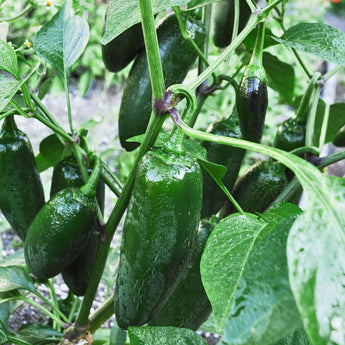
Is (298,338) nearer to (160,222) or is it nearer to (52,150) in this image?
(160,222)

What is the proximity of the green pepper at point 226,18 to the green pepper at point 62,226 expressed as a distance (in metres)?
0.34

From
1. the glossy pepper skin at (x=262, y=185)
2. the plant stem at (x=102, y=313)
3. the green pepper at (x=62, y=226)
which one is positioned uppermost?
the green pepper at (x=62, y=226)

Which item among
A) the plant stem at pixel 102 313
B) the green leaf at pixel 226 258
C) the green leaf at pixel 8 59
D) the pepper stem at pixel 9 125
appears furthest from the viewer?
the plant stem at pixel 102 313

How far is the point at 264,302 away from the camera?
1.06 feet

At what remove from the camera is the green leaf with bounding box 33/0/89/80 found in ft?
2.37

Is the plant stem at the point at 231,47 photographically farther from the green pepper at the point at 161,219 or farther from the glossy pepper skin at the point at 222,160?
the glossy pepper skin at the point at 222,160

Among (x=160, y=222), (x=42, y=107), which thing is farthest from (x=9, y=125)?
(x=160, y=222)

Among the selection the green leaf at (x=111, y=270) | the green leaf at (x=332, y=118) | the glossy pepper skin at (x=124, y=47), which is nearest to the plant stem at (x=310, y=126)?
the green leaf at (x=332, y=118)

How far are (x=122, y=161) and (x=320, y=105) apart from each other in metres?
1.07

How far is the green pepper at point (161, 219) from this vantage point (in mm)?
498

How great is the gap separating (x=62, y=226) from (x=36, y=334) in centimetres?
40

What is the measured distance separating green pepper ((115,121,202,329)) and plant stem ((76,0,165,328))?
4cm

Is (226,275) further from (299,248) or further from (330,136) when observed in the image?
(330,136)

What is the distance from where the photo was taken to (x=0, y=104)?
49 cm
